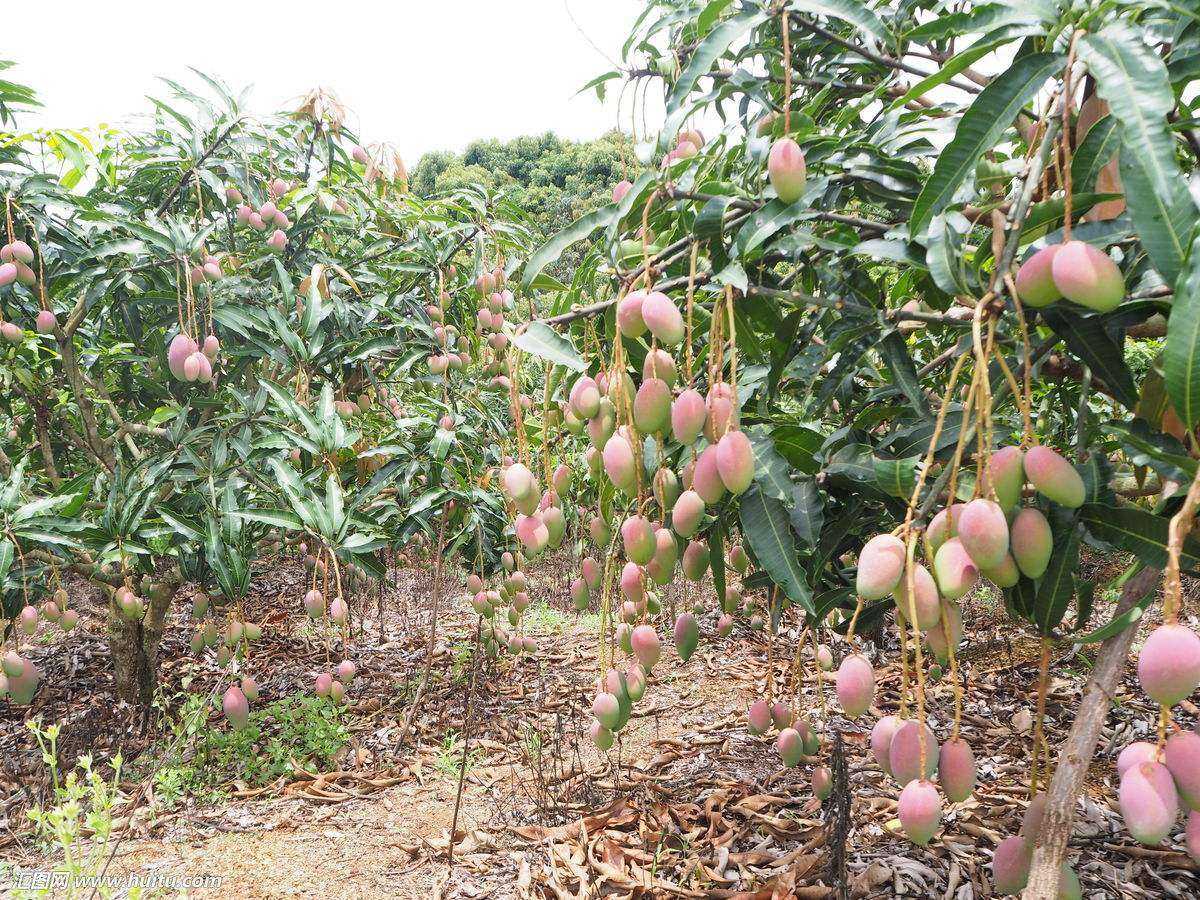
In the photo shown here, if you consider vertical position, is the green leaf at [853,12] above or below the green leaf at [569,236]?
above

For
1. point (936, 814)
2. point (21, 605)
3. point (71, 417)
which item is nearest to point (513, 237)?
point (71, 417)

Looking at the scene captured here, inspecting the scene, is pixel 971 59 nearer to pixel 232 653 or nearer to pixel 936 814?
pixel 936 814

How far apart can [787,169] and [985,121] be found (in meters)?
0.18

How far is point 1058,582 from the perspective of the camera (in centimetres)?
71

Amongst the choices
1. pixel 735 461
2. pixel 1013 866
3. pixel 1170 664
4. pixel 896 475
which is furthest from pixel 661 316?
pixel 1013 866

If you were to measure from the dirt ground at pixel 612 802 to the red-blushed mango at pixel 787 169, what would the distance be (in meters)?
0.72

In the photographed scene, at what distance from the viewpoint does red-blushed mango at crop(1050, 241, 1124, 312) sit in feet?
1.81

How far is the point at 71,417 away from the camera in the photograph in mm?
2717

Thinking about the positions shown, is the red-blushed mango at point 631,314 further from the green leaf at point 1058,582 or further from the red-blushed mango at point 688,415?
the green leaf at point 1058,582

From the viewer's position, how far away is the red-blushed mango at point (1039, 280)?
59 cm

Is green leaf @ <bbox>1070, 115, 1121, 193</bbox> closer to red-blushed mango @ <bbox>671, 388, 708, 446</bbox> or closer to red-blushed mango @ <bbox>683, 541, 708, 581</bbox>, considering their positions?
red-blushed mango @ <bbox>671, 388, 708, 446</bbox>

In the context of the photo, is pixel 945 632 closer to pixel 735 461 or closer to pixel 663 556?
pixel 735 461

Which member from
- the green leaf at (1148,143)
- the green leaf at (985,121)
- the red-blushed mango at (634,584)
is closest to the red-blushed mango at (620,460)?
the red-blushed mango at (634,584)

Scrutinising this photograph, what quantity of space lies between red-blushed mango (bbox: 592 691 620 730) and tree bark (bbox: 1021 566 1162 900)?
48 centimetres
